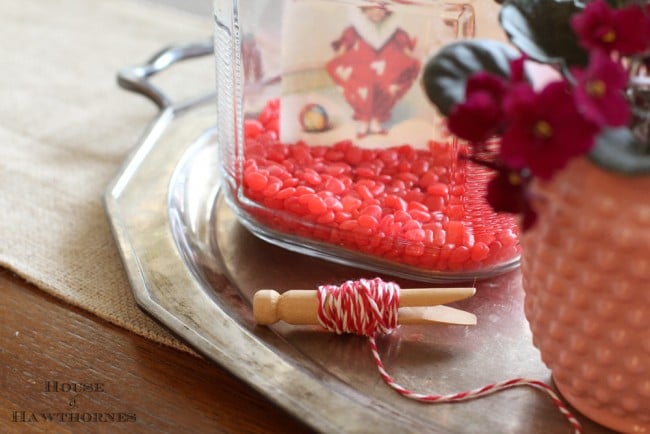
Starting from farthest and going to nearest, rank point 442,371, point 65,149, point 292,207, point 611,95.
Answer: point 65,149 < point 292,207 < point 442,371 < point 611,95

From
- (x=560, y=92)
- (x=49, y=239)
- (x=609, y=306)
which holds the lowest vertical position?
(x=49, y=239)

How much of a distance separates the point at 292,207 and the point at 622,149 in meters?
0.29

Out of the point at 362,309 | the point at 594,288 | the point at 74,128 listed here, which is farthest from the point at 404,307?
the point at 74,128

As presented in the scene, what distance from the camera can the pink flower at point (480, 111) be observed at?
36cm

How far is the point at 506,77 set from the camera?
41 cm

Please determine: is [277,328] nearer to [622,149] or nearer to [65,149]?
[622,149]

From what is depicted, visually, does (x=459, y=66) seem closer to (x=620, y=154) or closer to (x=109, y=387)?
(x=620, y=154)

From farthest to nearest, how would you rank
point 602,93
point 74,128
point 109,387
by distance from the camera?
1. point 74,128
2. point 109,387
3. point 602,93

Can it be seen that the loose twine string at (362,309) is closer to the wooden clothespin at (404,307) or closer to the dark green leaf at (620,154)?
the wooden clothespin at (404,307)

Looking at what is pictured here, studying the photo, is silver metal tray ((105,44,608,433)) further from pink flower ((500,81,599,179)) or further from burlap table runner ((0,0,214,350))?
pink flower ((500,81,599,179))

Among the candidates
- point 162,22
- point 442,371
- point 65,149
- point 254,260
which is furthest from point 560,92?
point 162,22

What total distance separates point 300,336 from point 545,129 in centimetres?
24

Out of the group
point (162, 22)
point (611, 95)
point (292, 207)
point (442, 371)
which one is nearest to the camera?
point (611, 95)

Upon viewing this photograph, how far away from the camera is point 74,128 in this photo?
0.85 m
